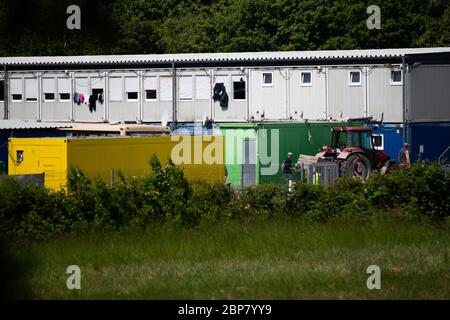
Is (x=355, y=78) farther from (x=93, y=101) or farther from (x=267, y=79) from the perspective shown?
(x=93, y=101)

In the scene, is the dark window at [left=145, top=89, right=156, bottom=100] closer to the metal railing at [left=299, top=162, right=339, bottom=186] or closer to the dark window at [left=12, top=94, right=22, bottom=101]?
the dark window at [left=12, top=94, right=22, bottom=101]

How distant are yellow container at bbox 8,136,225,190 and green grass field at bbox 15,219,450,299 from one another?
28.5ft

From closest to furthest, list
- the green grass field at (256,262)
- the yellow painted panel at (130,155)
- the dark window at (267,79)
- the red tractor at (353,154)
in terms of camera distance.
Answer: the green grass field at (256,262) → the yellow painted panel at (130,155) → the red tractor at (353,154) → the dark window at (267,79)

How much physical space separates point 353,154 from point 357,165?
0.73 m

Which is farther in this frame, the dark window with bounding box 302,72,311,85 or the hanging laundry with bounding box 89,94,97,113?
the hanging laundry with bounding box 89,94,97,113

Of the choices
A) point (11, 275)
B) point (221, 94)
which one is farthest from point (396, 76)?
point (11, 275)

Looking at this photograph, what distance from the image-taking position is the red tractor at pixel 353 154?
36094mm

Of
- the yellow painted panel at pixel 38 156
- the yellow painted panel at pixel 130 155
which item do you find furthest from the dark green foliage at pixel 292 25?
the yellow painted panel at pixel 38 156

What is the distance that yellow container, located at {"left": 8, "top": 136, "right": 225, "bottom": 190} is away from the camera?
27.0 m

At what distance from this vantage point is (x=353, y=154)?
3700 cm

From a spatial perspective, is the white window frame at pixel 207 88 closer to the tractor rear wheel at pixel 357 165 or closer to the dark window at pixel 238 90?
the dark window at pixel 238 90

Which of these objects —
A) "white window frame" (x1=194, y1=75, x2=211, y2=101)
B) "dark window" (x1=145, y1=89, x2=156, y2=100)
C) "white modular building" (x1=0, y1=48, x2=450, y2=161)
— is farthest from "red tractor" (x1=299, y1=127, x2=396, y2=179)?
"dark window" (x1=145, y1=89, x2=156, y2=100)

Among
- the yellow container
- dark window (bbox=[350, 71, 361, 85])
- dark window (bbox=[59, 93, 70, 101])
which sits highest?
dark window (bbox=[350, 71, 361, 85])

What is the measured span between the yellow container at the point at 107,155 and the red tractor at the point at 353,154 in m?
5.64
